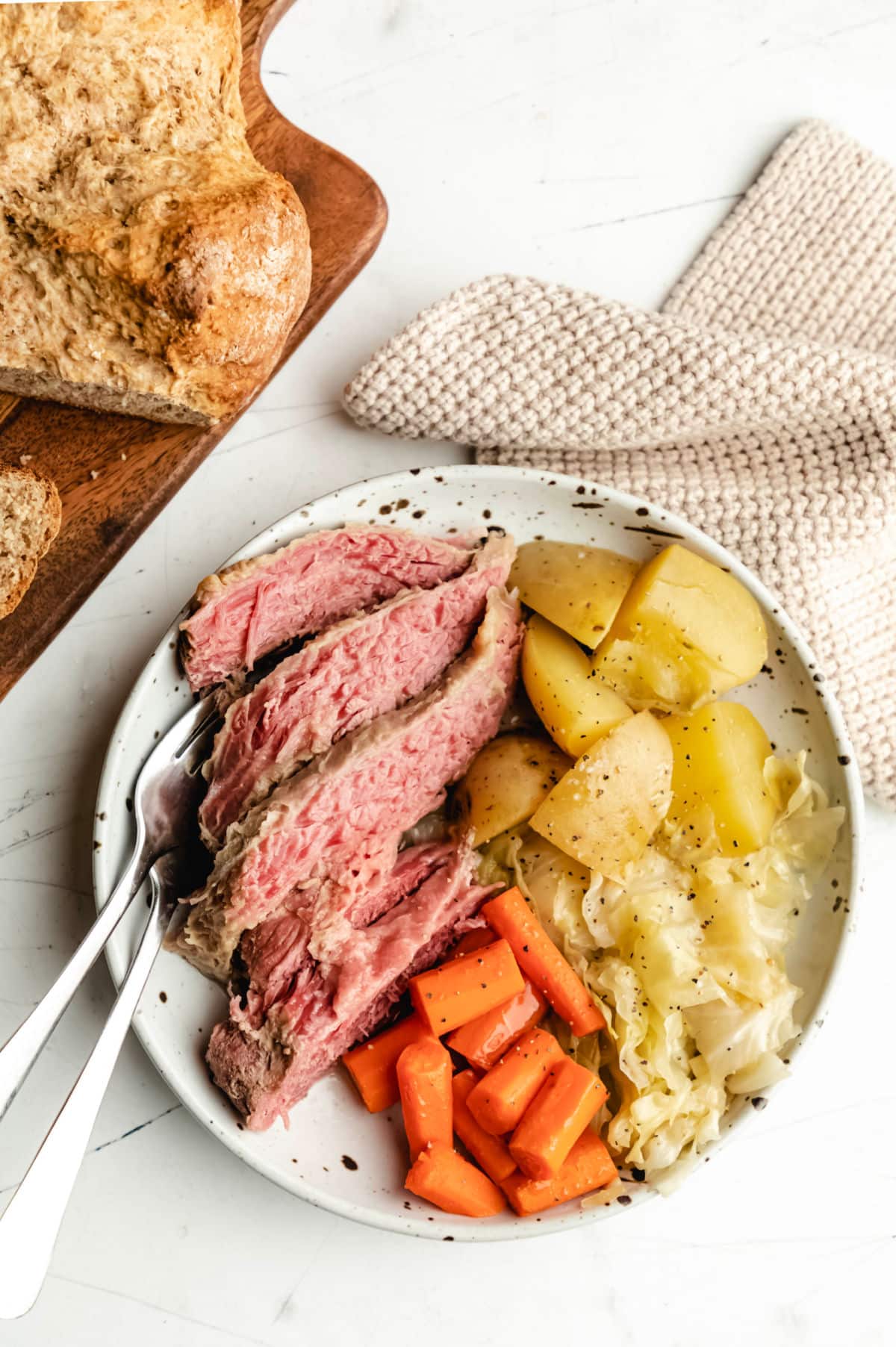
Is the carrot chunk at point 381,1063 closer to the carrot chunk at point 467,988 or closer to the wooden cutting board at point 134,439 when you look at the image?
the carrot chunk at point 467,988

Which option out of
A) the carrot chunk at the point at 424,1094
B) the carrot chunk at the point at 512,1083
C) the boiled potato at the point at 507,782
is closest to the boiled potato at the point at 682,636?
the boiled potato at the point at 507,782

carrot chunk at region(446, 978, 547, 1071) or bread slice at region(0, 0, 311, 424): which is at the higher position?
bread slice at region(0, 0, 311, 424)

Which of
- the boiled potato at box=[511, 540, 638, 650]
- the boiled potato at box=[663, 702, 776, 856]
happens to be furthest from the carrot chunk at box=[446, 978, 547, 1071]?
the boiled potato at box=[511, 540, 638, 650]

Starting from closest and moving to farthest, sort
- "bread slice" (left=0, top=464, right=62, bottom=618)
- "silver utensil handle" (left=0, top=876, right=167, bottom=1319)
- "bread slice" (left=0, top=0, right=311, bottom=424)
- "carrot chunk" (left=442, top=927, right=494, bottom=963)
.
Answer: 1. "silver utensil handle" (left=0, top=876, right=167, bottom=1319)
2. "bread slice" (left=0, top=0, right=311, bottom=424)
3. "bread slice" (left=0, top=464, right=62, bottom=618)
4. "carrot chunk" (left=442, top=927, right=494, bottom=963)

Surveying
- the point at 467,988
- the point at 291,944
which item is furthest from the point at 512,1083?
the point at 291,944

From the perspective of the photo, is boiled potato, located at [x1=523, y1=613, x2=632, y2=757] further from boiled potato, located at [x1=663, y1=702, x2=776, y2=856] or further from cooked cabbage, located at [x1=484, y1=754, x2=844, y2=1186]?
cooked cabbage, located at [x1=484, y1=754, x2=844, y2=1186]

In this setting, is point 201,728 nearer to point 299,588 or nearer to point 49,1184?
point 299,588
